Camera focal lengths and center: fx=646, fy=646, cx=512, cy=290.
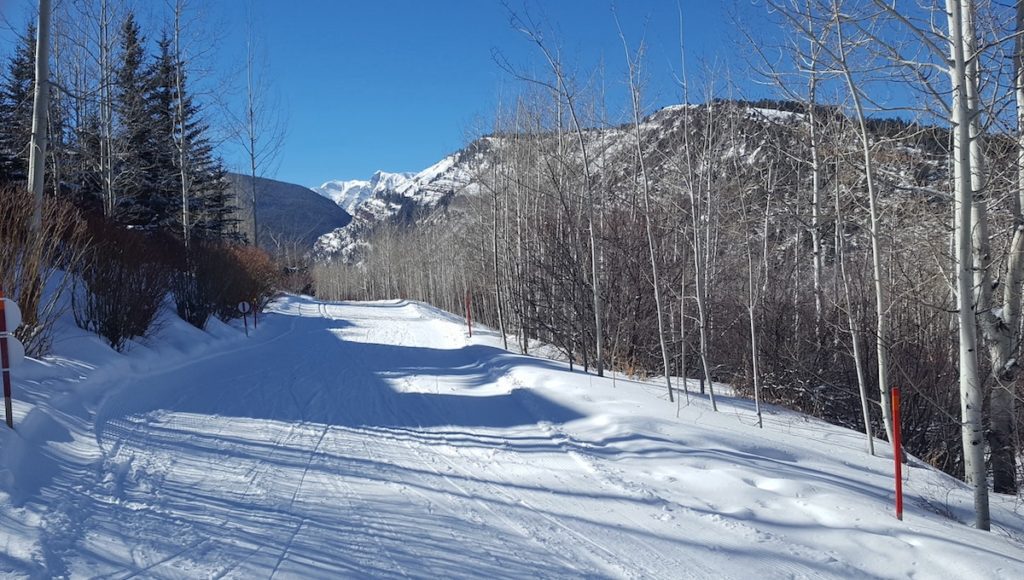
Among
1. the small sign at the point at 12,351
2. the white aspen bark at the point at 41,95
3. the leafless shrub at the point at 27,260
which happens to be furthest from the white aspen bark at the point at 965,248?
the white aspen bark at the point at 41,95

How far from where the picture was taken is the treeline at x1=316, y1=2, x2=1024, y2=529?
252 inches

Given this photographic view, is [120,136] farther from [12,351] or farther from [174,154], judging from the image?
[12,351]

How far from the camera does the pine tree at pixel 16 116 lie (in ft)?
72.1

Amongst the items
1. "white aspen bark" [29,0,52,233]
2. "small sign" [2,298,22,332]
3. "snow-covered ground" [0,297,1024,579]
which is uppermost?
"white aspen bark" [29,0,52,233]

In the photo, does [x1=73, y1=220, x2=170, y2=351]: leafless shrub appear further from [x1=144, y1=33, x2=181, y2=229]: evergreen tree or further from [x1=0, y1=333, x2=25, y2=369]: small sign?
[x1=144, y1=33, x2=181, y2=229]: evergreen tree

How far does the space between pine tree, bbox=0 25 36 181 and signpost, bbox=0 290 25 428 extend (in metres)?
18.3

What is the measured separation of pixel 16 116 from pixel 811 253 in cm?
2538

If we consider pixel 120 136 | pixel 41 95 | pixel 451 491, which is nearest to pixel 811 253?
pixel 451 491

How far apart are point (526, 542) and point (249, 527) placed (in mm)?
2001

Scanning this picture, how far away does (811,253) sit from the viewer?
1388cm

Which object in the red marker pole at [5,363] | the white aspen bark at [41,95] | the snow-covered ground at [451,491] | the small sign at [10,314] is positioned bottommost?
the snow-covered ground at [451,491]

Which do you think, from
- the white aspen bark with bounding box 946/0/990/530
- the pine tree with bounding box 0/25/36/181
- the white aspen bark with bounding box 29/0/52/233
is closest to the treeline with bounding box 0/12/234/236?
the pine tree with bounding box 0/25/36/181

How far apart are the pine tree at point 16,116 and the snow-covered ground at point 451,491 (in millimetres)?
16092

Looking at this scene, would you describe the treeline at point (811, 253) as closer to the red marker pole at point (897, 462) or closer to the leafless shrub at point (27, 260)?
the red marker pole at point (897, 462)
